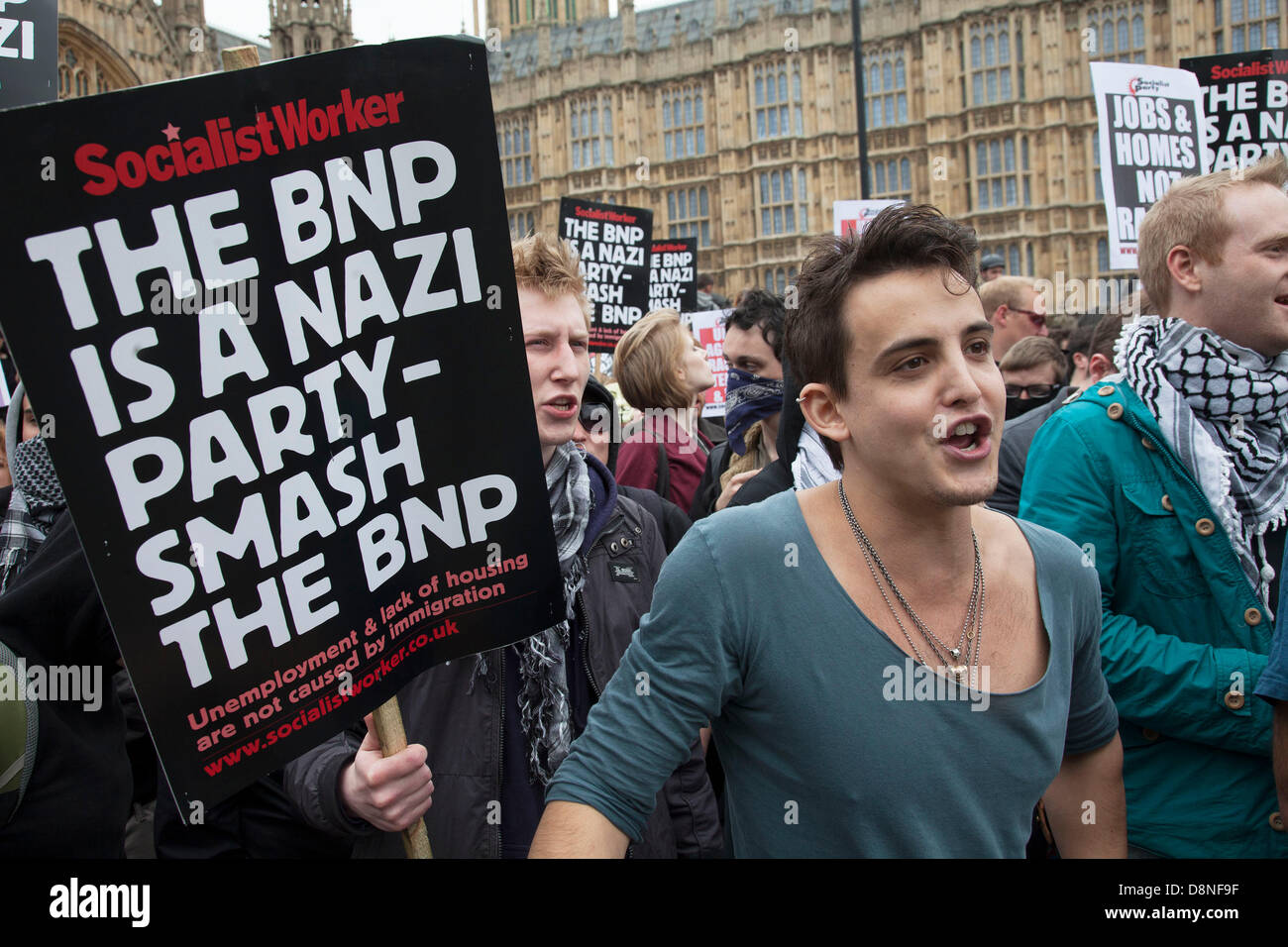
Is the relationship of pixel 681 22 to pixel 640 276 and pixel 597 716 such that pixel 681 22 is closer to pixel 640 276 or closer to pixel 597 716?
pixel 640 276

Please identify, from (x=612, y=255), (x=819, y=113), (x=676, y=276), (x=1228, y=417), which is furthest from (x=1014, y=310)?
(x=819, y=113)

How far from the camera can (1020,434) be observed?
335 centimetres

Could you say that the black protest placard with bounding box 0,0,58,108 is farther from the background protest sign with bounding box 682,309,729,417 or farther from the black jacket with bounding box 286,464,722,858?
the background protest sign with bounding box 682,309,729,417

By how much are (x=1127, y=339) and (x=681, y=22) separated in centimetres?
3406

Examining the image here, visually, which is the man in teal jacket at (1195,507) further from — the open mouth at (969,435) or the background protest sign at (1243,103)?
the background protest sign at (1243,103)

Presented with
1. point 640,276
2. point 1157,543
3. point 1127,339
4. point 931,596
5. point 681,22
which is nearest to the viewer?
point 931,596

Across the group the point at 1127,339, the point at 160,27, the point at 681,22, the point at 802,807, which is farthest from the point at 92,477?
the point at 681,22

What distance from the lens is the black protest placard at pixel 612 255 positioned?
8.96 metres

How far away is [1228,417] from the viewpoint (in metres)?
2.15

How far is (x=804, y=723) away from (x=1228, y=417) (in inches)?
53.4

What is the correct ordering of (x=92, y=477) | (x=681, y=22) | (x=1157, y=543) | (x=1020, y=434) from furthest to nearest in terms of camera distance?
(x=681, y=22), (x=1020, y=434), (x=1157, y=543), (x=92, y=477)

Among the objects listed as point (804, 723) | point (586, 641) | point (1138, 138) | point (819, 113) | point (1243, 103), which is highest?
point (819, 113)

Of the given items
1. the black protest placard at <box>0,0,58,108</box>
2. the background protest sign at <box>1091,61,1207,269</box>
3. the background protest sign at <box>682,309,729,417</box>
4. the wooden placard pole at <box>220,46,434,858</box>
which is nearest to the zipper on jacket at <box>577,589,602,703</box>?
the wooden placard pole at <box>220,46,434,858</box>

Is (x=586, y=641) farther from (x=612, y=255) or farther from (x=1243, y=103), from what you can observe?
(x=612, y=255)
